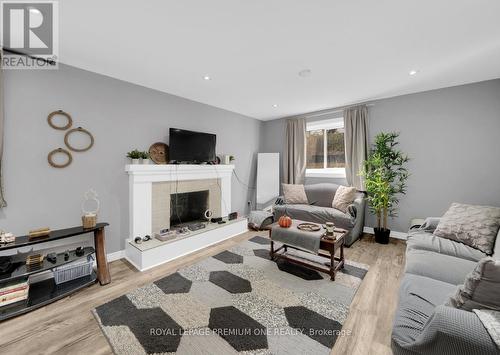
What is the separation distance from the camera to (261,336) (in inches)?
58.8

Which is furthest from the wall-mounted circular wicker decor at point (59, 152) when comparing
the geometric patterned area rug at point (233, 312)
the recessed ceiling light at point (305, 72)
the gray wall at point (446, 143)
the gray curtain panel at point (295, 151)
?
the gray wall at point (446, 143)

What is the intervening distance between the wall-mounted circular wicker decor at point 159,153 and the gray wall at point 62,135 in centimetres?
Result: 10

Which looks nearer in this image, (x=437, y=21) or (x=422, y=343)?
(x=422, y=343)

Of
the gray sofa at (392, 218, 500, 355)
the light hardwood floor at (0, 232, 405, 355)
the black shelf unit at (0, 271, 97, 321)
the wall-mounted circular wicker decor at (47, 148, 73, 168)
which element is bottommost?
the light hardwood floor at (0, 232, 405, 355)

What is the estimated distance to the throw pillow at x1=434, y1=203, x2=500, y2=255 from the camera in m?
2.00

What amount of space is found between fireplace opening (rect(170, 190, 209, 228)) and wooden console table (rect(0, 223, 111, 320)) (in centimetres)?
123

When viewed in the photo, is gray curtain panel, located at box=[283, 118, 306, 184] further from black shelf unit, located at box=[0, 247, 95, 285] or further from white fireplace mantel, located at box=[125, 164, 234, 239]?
black shelf unit, located at box=[0, 247, 95, 285]

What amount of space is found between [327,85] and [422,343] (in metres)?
2.98

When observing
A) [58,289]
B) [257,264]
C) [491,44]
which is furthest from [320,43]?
[58,289]

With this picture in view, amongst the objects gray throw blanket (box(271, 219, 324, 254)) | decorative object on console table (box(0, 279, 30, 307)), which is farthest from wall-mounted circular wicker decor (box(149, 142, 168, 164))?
gray throw blanket (box(271, 219, 324, 254))

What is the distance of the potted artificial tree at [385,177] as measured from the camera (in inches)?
129

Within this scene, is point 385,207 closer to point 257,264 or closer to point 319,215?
point 319,215

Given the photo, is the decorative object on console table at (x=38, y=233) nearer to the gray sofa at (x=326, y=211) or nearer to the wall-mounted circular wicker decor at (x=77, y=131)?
the wall-mounted circular wicker decor at (x=77, y=131)

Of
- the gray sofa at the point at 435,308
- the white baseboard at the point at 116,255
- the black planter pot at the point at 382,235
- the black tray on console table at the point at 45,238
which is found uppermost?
the black tray on console table at the point at 45,238
